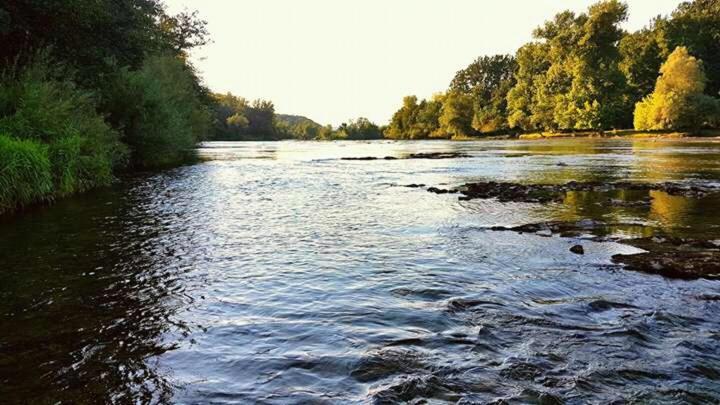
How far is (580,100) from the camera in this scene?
123 meters

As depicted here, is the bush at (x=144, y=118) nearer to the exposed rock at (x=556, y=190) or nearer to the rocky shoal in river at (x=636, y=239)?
the rocky shoal in river at (x=636, y=239)

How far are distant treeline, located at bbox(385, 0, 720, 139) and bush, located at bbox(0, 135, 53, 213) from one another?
3778 inches

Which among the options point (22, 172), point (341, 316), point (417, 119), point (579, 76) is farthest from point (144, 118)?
point (417, 119)

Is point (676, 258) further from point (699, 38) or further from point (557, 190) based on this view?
point (699, 38)

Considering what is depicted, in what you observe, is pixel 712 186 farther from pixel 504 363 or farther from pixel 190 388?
pixel 190 388

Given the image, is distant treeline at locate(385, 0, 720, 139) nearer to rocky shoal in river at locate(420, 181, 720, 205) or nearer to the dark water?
rocky shoal in river at locate(420, 181, 720, 205)

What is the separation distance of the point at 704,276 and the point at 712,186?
1688cm

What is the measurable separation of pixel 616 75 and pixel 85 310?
5136 inches

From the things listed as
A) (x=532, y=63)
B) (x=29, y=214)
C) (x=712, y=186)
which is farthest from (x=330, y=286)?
(x=532, y=63)

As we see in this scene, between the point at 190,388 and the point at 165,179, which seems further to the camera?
the point at 165,179

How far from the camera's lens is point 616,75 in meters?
120

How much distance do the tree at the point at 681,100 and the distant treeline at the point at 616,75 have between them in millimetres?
139

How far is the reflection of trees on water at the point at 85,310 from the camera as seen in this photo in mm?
5297

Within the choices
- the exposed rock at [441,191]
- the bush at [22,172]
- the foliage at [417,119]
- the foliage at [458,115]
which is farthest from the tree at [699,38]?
the bush at [22,172]
